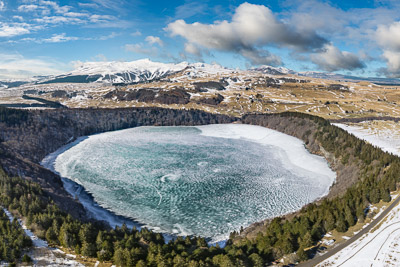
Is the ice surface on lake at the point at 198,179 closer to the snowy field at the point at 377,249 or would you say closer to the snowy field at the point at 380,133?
the snowy field at the point at 377,249

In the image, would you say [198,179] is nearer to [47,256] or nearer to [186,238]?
[186,238]

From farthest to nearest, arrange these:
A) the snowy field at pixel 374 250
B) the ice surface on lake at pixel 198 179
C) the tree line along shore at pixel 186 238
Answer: the ice surface on lake at pixel 198 179
the tree line along shore at pixel 186 238
the snowy field at pixel 374 250

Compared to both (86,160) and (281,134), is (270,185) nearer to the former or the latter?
(86,160)

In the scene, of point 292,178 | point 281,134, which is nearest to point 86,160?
point 292,178

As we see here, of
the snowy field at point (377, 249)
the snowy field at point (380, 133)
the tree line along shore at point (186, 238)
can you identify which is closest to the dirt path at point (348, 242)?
the snowy field at point (377, 249)

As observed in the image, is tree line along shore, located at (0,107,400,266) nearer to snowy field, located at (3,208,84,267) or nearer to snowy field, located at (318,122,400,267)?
snowy field, located at (3,208,84,267)

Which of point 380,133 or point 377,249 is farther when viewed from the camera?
point 380,133

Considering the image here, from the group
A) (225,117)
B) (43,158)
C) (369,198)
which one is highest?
(225,117)

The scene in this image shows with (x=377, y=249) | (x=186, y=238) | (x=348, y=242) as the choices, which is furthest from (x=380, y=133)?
(x=186, y=238)
